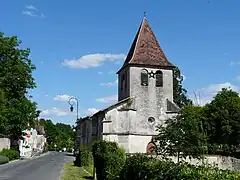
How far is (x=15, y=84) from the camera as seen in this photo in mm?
47219

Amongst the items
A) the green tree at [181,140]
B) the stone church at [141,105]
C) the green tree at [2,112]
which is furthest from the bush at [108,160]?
the green tree at [2,112]

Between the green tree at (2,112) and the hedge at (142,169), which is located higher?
the green tree at (2,112)

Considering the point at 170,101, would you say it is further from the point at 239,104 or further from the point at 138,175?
the point at 138,175

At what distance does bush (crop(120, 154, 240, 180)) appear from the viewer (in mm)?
7119

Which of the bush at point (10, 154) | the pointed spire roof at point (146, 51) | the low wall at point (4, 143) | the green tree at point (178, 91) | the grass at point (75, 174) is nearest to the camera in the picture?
the grass at point (75, 174)

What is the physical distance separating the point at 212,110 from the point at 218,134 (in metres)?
3.83

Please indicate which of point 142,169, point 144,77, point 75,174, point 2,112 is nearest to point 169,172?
point 142,169

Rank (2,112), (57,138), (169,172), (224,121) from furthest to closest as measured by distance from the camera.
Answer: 1. (57,138)
2. (224,121)
3. (2,112)
4. (169,172)

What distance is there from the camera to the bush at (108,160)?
667 inches

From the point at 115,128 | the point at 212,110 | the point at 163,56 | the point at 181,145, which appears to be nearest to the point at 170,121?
the point at 181,145

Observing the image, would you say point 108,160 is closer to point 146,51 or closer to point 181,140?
point 181,140

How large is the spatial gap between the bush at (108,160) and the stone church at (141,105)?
899 inches

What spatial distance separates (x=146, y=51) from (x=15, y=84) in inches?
671

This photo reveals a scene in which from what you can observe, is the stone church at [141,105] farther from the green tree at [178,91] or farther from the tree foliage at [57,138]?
the tree foliage at [57,138]
